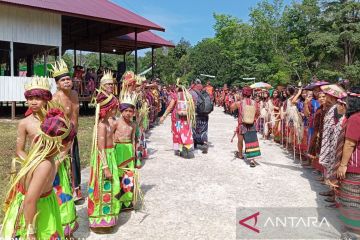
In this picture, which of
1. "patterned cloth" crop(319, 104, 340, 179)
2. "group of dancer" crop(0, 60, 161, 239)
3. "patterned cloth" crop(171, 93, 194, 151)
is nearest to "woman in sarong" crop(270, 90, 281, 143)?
"patterned cloth" crop(171, 93, 194, 151)

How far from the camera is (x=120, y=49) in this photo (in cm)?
2359

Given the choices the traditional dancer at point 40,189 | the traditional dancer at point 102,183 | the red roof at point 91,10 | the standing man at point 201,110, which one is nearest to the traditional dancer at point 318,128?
the standing man at point 201,110

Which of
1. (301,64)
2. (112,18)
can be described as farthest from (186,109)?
(301,64)

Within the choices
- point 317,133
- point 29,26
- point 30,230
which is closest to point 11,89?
point 29,26

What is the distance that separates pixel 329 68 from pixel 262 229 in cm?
2804

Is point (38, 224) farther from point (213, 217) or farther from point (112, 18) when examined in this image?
point (112, 18)

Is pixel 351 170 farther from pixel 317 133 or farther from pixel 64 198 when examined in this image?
pixel 64 198

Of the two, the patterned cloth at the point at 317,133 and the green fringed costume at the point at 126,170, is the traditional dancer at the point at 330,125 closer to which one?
the patterned cloth at the point at 317,133

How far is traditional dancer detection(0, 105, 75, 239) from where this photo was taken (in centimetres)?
223

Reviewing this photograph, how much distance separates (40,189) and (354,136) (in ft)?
9.13

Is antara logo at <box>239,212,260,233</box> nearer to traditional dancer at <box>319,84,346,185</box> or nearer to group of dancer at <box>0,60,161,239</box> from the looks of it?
traditional dancer at <box>319,84,346,185</box>

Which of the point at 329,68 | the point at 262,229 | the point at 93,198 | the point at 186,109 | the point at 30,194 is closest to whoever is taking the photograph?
the point at 30,194

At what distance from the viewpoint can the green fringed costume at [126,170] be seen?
415cm

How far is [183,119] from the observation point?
7.50 m
